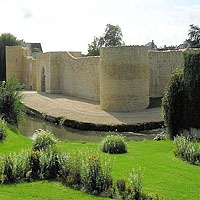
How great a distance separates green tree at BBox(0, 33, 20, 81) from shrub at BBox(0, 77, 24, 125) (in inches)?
1401

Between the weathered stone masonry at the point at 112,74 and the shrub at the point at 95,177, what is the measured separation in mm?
16212

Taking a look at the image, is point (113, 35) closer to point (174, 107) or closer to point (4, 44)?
point (4, 44)

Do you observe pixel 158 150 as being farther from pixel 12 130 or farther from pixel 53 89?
pixel 53 89

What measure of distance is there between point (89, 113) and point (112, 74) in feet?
8.91

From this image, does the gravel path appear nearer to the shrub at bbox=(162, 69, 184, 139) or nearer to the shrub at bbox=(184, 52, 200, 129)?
the shrub at bbox=(162, 69, 184, 139)

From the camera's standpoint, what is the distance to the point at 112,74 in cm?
2394

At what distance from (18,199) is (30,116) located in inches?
816

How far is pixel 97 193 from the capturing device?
7.31 metres

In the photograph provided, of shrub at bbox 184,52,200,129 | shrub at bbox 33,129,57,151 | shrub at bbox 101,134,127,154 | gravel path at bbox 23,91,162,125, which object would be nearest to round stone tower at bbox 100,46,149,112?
gravel path at bbox 23,91,162,125

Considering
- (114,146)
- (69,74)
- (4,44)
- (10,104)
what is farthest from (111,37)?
(114,146)

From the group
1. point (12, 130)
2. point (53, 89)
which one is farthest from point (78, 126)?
point (53, 89)

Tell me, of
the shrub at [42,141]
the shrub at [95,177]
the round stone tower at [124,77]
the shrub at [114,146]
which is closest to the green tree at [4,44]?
the round stone tower at [124,77]

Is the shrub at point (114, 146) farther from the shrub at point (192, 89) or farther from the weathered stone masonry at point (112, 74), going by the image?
the weathered stone masonry at point (112, 74)

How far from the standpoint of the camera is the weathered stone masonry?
23734 millimetres
